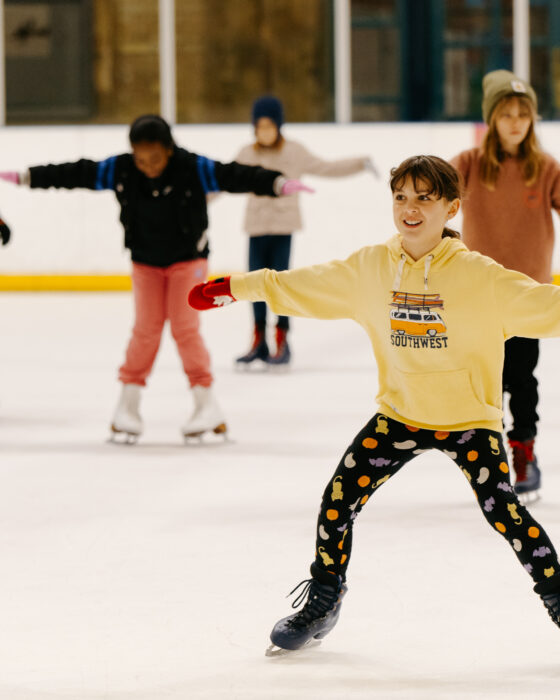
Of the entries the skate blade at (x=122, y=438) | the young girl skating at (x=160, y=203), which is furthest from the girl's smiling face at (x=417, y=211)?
the skate blade at (x=122, y=438)

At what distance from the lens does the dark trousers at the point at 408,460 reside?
302 centimetres

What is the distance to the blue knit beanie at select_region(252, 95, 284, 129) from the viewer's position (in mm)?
7871

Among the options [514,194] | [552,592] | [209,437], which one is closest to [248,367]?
[209,437]

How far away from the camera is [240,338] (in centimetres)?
980

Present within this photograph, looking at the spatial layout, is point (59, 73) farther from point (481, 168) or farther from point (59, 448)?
point (481, 168)

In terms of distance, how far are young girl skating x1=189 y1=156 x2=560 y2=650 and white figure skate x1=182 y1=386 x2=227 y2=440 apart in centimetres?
268

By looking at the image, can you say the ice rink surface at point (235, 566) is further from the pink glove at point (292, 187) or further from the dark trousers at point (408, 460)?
the pink glove at point (292, 187)

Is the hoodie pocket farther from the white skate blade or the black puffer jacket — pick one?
the white skate blade

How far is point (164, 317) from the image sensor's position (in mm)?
5809

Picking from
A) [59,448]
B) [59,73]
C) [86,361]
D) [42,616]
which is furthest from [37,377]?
[59,73]

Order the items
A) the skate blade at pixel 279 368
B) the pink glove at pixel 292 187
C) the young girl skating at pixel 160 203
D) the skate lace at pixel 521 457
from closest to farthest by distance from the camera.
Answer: the skate lace at pixel 521 457 < the pink glove at pixel 292 187 < the young girl skating at pixel 160 203 < the skate blade at pixel 279 368

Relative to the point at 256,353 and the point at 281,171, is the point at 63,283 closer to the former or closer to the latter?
the point at 256,353

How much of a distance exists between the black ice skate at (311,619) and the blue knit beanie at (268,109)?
502 cm

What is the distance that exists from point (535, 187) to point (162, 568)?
177 cm
